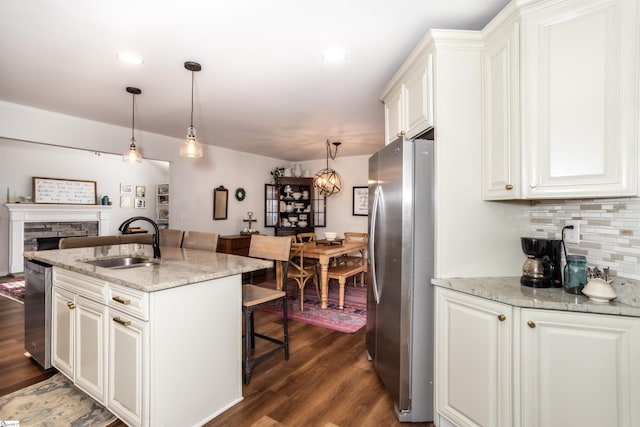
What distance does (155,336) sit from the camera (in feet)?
5.02

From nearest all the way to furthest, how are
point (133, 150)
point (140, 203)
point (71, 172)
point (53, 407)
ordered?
1. point (53, 407)
2. point (133, 150)
3. point (71, 172)
4. point (140, 203)

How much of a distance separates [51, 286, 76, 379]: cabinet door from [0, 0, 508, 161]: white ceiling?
1.70 metres

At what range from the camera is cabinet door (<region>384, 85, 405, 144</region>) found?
7.36 feet


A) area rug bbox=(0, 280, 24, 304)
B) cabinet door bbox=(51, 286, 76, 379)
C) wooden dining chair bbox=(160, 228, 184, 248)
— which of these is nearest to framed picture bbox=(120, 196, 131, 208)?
area rug bbox=(0, 280, 24, 304)

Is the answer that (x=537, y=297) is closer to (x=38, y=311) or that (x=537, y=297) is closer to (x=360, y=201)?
(x=38, y=311)

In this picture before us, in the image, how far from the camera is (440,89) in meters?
1.76

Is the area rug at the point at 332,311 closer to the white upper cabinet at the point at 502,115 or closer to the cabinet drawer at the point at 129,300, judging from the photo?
the cabinet drawer at the point at 129,300

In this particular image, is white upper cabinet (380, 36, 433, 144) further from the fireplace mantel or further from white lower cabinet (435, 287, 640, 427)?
the fireplace mantel

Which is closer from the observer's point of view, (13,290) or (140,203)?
(13,290)

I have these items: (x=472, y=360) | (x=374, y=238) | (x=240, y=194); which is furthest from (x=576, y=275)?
(x=240, y=194)

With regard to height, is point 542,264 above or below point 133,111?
below

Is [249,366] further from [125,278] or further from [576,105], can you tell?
[576,105]

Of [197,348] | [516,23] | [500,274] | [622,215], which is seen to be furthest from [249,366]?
[516,23]

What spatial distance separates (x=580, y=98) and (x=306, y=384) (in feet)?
7.54
